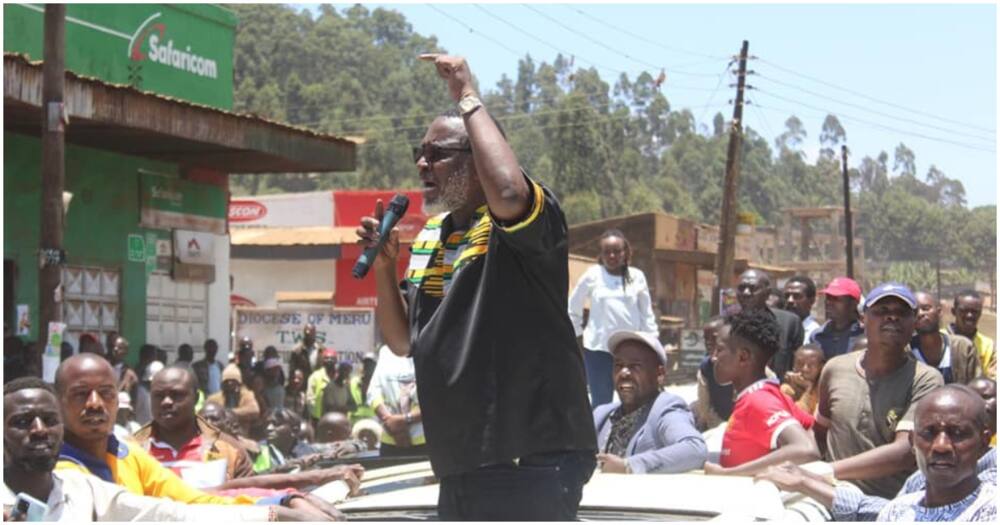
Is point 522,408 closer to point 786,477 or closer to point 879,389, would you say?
point 786,477

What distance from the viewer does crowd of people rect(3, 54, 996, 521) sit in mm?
3619

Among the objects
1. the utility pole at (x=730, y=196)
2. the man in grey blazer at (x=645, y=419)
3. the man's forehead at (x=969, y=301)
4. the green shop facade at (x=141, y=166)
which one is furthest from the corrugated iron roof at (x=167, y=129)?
the utility pole at (x=730, y=196)

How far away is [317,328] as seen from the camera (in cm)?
2092

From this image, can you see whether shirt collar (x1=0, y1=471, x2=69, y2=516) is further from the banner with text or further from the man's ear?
the banner with text

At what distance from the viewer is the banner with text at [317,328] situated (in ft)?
68.8

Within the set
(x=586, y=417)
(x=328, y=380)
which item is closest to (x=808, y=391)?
(x=586, y=417)

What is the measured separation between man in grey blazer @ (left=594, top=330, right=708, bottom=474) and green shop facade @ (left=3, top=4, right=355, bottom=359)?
8.63 meters

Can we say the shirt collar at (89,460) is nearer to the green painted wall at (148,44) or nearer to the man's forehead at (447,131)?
the man's forehead at (447,131)

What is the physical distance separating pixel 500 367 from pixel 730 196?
1076 inches

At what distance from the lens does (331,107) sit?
10494 centimetres

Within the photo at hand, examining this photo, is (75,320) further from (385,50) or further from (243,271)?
(385,50)

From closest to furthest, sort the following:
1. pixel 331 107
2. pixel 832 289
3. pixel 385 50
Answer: pixel 832 289
pixel 331 107
pixel 385 50

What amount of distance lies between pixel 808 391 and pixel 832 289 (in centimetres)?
88

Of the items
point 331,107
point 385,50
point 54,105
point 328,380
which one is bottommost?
point 328,380
